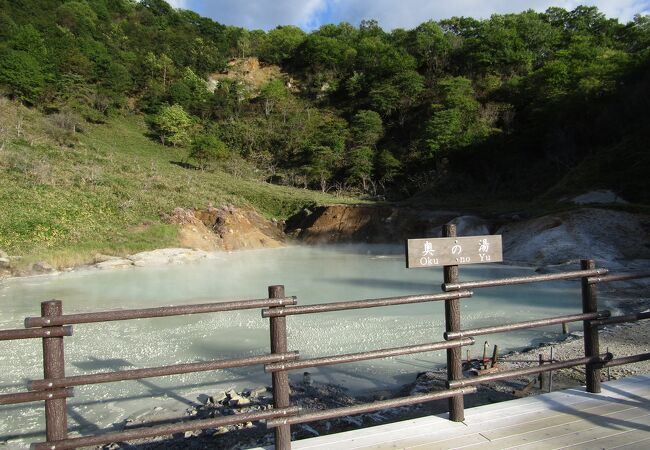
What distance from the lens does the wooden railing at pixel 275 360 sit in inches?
98.3

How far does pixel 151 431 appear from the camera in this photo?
266cm

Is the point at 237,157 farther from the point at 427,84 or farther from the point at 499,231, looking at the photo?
the point at 499,231

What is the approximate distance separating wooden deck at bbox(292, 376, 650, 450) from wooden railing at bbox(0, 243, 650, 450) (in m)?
0.18

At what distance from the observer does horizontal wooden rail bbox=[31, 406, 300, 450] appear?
2.49m

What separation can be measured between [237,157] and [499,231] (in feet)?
112

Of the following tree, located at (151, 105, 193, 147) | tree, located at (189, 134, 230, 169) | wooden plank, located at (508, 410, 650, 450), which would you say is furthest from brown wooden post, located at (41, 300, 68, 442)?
tree, located at (151, 105, 193, 147)

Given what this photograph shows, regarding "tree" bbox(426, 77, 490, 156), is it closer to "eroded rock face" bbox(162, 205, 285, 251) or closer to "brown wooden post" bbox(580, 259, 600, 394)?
"eroded rock face" bbox(162, 205, 285, 251)

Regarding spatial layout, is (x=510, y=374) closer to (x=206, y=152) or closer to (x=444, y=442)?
(x=444, y=442)

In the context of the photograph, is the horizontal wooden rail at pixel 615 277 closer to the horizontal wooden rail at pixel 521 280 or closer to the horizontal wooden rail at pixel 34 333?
the horizontal wooden rail at pixel 521 280

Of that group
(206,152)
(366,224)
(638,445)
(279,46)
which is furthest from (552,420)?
(279,46)

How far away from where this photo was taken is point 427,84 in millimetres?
61156

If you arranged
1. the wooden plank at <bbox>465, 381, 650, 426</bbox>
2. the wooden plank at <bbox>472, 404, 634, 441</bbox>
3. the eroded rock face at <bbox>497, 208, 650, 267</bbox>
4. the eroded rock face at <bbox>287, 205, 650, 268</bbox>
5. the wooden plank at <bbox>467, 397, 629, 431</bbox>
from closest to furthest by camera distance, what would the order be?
the wooden plank at <bbox>472, 404, 634, 441</bbox> < the wooden plank at <bbox>467, 397, 629, 431</bbox> < the wooden plank at <bbox>465, 381, 650, 426</bbox> < the eroded rock face at <bbox>497, 208, 650, 267</bbox> < the eroded rock face at <bbox>287, 205, 650, 268</bbox>

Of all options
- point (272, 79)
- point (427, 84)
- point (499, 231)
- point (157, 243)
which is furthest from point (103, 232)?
point (272, 79)

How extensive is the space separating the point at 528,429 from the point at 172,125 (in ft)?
180
